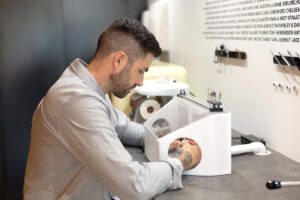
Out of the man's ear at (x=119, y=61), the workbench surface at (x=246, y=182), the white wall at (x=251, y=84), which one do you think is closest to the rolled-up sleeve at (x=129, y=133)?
the workbench surface at (x=246, y=182)

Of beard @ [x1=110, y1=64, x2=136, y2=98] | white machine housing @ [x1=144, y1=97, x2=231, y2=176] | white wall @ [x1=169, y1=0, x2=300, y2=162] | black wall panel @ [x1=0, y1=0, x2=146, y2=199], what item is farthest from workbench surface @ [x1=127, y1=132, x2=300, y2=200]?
black wall panel @ [x1=0, y1=0, x2=146, y2=199]

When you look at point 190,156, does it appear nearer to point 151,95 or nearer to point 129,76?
point 129,76

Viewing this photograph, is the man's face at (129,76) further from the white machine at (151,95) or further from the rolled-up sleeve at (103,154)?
the white machine at (151,95)

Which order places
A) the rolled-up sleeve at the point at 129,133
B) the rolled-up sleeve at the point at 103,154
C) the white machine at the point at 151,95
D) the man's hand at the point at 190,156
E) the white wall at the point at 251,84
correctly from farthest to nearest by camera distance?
1. the white machine at the point at 151,95
2. the rolled-up sleeve at the point at 129,133
3. the white wall at the point at 251,84
4. the man's hand at the point at 190,156
5. the rolled-up sleeve at the point at 103,154

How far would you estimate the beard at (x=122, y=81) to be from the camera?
122 centimetres

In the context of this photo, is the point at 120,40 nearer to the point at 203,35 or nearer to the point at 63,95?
the point at 63,95

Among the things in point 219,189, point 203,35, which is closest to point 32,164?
point 219,189

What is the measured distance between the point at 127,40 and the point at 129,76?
0.44 ft

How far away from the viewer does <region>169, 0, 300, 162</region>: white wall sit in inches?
55.6

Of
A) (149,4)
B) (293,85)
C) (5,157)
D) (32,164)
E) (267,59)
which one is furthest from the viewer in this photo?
(149,4)

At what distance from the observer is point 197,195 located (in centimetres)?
106

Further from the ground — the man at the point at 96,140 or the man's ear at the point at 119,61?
the man's ear at the point at 119,61

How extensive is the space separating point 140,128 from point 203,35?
100 centimetres

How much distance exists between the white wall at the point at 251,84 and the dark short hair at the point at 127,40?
626 millimetres
